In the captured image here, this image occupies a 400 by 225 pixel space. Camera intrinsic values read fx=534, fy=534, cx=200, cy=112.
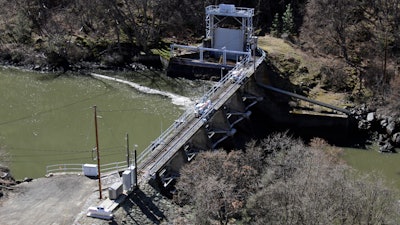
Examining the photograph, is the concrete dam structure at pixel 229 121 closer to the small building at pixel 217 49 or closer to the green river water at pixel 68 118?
the small building at pixel 217 49

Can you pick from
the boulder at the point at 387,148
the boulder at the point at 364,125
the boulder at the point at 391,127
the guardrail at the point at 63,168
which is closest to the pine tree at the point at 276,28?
the boulder at the point at 364,125

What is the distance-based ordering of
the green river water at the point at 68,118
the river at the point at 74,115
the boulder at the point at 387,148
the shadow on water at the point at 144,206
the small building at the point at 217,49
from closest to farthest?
the shadow on water at the point at 144,206, the green river water at the point at 68,118, the river at the point at 74,115, the boulder at the point at 387,148, the small building at the point at 217,49

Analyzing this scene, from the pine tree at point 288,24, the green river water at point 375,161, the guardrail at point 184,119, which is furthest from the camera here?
the pine tree at point 288,24

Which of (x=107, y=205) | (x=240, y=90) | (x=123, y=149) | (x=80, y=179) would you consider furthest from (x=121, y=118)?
(x=107, y=205)

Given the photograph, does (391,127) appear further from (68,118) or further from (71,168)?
(68,118)

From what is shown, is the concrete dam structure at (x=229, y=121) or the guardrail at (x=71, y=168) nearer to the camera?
the concrete dam structure at (x=229, y=121)

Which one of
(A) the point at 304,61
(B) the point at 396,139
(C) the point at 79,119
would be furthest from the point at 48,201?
(A) the point at 304,61

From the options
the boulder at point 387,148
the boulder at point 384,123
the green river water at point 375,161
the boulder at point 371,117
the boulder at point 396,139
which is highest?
the boulder at point 371,117

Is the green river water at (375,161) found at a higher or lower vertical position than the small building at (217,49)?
lower

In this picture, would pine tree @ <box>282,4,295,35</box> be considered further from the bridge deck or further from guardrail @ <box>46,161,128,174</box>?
guardrail @ <box>46,161,128,174</box>
